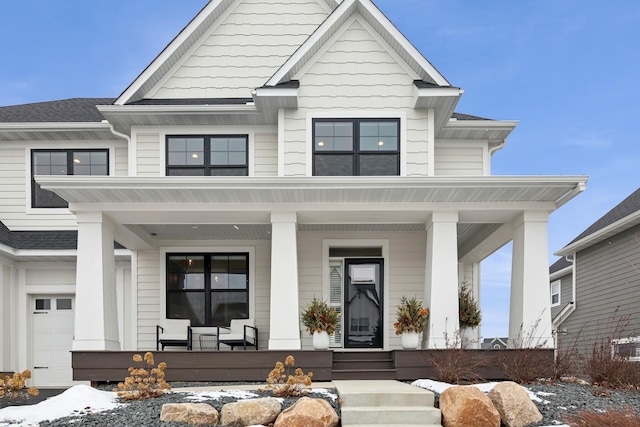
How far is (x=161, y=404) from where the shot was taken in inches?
266

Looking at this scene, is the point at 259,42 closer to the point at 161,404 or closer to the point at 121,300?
the point at 121,300

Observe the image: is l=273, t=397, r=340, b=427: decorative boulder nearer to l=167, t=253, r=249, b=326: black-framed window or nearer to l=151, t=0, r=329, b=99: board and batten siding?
l=167, t=253, r=249, b=326: black-framed window

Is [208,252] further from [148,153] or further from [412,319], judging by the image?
[412,319]

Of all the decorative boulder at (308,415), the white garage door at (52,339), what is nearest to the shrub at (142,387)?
the decorative boulder at (308,415)

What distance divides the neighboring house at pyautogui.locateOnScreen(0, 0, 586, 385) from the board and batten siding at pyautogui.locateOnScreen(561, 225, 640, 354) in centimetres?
421

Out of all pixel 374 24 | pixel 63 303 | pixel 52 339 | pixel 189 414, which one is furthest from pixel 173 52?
pixel 189 414

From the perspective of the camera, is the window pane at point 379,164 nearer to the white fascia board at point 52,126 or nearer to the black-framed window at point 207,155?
the black-framed window at point 207,155

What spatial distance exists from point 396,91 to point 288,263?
4.19 m

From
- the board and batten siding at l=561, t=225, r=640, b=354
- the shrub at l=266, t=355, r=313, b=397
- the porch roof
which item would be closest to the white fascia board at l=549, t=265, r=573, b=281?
the board and batten siding at l=561, t=225, r=640, b=354

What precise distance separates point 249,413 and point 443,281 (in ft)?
14.9

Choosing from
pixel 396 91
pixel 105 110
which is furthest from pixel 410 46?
pixel 105 110

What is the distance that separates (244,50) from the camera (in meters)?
12.5

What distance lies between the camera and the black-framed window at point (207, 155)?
1170 centimetres

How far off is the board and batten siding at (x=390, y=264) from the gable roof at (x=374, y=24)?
3238 mm
